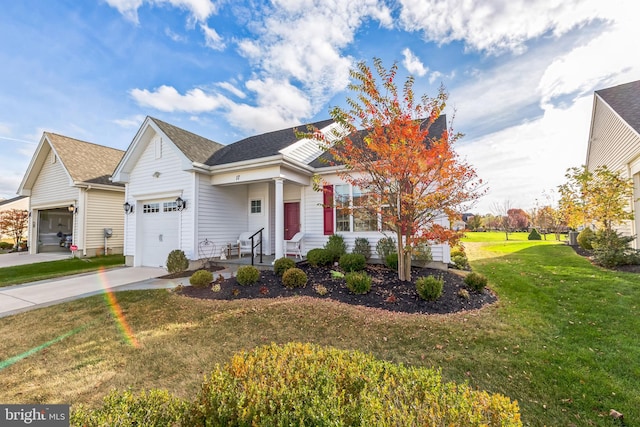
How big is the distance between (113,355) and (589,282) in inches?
402

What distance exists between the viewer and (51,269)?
11.7 metres

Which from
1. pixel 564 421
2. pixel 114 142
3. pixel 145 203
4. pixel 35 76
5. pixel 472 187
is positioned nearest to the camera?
pixel 564 421

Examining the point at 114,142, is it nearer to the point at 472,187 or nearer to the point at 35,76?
the point at 35,76

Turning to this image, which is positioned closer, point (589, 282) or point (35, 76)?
point (589, 282)

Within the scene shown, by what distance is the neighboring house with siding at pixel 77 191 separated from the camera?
47.2 feet

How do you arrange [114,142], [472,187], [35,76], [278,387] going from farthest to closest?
1. [114,142]
2. [35,76]
3. [472,187]
4. [278,387]

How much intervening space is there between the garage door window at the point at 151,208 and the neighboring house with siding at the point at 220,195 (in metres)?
0.04

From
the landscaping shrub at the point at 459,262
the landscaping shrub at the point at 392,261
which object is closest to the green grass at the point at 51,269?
the landscaping shrub at the point at 392,261

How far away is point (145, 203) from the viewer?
38.5ft

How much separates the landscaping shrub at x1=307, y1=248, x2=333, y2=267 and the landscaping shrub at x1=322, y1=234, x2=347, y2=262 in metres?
0.14

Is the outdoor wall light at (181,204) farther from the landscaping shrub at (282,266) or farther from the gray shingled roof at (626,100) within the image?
the gray shingled roof at (626,100)

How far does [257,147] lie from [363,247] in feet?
20.5

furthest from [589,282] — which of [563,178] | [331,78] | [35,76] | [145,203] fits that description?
[35,76]

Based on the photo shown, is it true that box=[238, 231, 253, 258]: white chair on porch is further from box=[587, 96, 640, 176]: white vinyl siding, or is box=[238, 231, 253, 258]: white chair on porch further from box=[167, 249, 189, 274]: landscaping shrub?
box=[587, 96, 640, 176]: white vinyl siding
